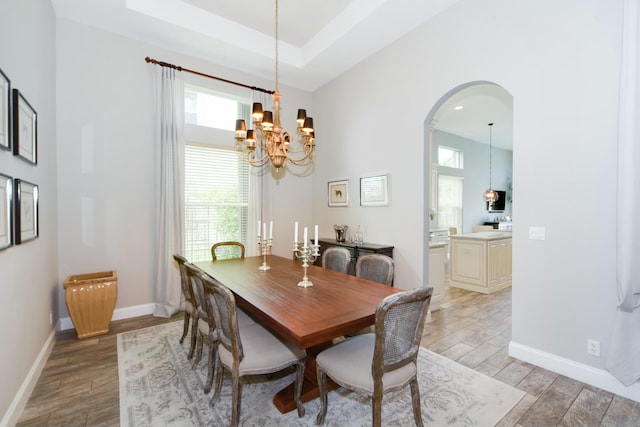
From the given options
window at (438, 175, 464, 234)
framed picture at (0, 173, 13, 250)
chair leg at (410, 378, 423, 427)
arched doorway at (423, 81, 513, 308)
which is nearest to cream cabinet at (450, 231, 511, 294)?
arched doorway at (423, 81, 513, 308)

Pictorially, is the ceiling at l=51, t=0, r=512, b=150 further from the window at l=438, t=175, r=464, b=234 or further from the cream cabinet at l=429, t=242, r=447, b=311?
the window at l=438, t=175, r=464, b=234

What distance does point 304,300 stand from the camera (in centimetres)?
A: 205

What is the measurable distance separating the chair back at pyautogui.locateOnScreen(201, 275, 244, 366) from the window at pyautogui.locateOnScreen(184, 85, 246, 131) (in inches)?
127

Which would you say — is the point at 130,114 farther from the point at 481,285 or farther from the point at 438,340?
the point at 481,285

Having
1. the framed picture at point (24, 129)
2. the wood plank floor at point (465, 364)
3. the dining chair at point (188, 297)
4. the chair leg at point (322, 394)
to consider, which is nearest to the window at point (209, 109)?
the framed picture at point (24, 129)

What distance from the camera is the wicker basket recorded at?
3.10 m

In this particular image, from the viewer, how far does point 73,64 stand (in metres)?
3.43

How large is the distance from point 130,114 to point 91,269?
202 cm

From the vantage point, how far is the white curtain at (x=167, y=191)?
3.85 metres

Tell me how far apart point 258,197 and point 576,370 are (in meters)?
4.16

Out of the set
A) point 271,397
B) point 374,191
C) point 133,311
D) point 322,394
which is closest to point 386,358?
point 322,394

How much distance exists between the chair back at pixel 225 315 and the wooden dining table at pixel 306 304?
0.65ft

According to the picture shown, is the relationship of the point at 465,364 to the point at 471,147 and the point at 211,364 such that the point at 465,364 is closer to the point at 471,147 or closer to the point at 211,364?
the point at 211,364

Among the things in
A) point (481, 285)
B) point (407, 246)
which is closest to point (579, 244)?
point (407, 246)
